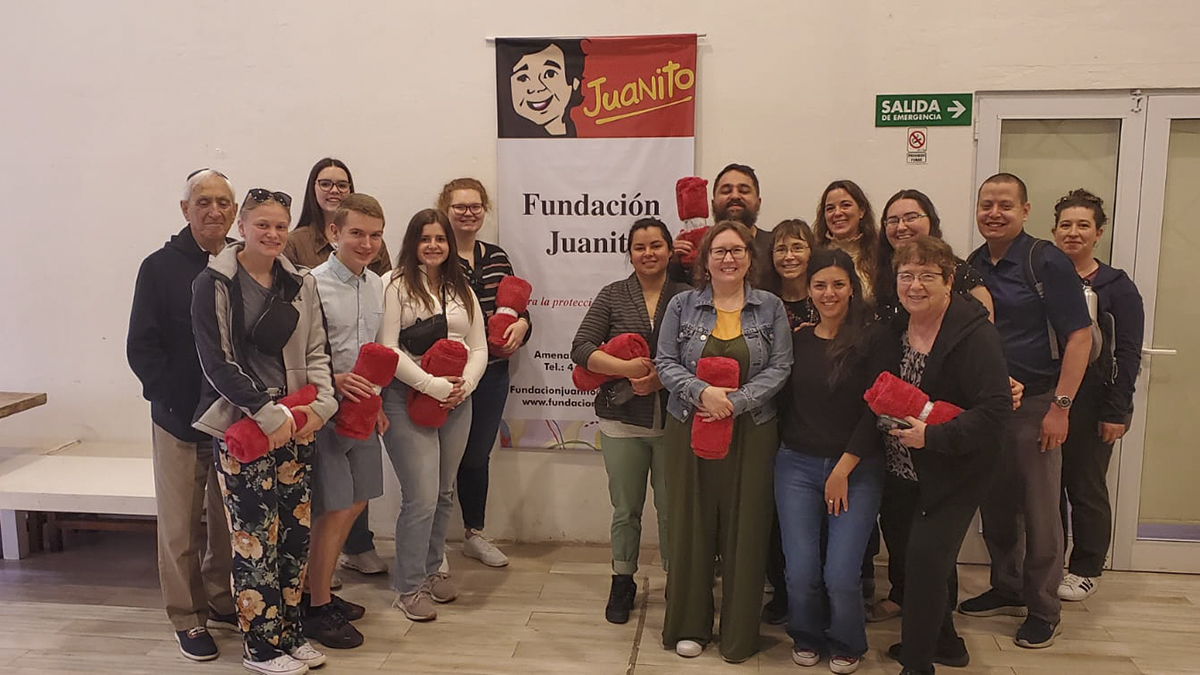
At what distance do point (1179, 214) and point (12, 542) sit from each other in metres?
5.21

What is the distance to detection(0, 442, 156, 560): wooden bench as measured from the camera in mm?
3256

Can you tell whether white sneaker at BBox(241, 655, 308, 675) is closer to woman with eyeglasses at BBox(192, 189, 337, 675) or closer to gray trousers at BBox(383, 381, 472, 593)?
woman with eyeglasses at BBox(192, 189, 337, 675)

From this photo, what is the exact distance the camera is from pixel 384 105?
369 cm

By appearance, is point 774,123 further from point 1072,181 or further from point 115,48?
point 115,48

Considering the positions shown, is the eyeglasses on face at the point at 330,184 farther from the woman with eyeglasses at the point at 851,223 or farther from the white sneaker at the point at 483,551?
the woman with eyeglasses at the point at 851,223

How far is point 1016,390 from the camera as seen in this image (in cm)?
274

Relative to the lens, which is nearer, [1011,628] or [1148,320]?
[1011,628]

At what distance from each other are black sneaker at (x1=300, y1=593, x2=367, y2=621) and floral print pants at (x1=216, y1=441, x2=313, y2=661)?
0.72 ft

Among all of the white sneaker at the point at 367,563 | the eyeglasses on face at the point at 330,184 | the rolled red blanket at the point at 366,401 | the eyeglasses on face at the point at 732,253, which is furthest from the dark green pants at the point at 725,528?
the eyeglasses on face at the point at 330,184

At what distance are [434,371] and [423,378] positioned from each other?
0.06 m

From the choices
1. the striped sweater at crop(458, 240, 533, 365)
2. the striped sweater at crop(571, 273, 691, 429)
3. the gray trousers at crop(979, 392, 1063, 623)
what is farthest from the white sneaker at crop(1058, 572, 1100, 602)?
the striped sweater at crop(458, 240, 533, 365)

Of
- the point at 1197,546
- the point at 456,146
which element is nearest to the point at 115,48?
the point at 456,146

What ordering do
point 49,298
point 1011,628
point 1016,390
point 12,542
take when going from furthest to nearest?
point 49,298 → point 12,542 → point 1011,628 → point 1016,390

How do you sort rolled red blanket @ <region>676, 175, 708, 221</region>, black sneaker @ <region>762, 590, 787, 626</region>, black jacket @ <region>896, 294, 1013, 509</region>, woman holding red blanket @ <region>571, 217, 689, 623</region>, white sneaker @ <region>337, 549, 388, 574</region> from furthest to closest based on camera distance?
white sneaker @ <region>337, 549, 388, 574</region> < rolled red blanket @ <region>676, 175, 708, 221</region> < black sneaker @ <region>762, 590, 787, 626</region> < woman holding red blanket @ <region>571, 217, 689, 623</region> < black jacket @ <region>896, 294, 1013, 509</region>
